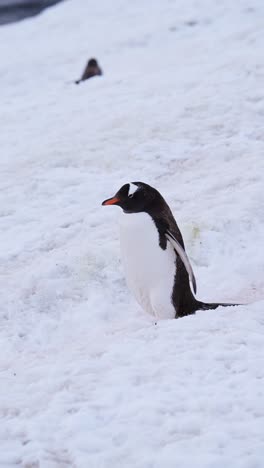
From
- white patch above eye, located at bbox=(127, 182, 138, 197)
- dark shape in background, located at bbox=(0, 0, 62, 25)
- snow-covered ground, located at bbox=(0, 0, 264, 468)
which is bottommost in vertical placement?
dark shape in background, located at bbox=(0, 0, 62, 25)

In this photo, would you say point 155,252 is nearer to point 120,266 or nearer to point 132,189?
point 132,189

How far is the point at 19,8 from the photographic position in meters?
28.8

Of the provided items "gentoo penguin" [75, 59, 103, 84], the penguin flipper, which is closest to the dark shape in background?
"gentoo penguin" [75, 59, 103, 84]

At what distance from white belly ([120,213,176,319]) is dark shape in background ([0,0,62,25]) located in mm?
23227

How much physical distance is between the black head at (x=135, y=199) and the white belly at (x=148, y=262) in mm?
53

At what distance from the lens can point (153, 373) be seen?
3.46 metres

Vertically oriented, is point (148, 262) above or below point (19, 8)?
above

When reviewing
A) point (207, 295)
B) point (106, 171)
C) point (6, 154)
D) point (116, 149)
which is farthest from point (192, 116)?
point (207, 295)

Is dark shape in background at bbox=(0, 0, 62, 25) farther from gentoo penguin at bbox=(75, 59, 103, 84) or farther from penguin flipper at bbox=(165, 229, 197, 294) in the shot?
penguin flipper at bbox=(165, 229, 197, 294)

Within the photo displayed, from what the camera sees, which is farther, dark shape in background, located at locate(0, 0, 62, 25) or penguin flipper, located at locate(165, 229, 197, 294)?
dark shape in background, located at locate(0, 0, 62, 25)

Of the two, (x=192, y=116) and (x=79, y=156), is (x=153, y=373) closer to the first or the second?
(x=79, y=156)

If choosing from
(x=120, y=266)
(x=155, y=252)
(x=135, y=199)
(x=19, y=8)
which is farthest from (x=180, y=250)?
(x=19, y=8)

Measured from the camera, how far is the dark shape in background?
88.0ft

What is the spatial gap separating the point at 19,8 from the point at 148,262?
26500 millimetres
